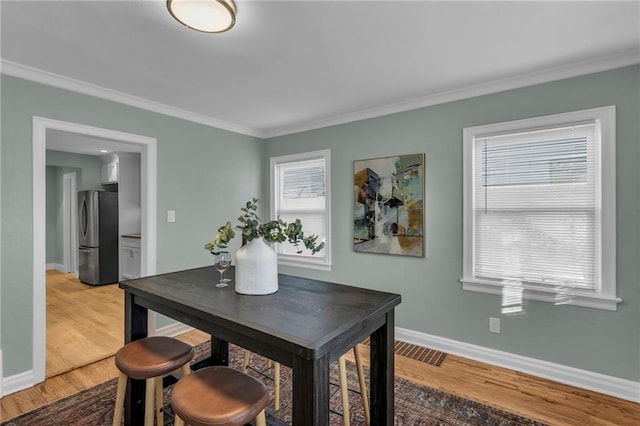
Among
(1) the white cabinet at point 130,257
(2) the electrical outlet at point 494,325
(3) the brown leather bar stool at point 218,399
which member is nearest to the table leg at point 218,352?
(3) the brown leather bar stool at point 218,399

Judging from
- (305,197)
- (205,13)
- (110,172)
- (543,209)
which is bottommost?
(543,209)

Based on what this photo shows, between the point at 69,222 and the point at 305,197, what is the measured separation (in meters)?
5.41

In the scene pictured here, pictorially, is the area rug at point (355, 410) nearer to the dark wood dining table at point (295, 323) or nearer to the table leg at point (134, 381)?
the table leg at point (134, 381)

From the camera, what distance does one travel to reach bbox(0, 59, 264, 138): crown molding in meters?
2.33

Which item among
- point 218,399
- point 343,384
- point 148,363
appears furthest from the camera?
point 343,384

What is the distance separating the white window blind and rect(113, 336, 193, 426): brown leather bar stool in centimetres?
244

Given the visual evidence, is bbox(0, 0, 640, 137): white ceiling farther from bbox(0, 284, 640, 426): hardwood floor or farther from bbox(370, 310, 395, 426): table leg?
bbox(0, 284, 640, 426): hardwood floor

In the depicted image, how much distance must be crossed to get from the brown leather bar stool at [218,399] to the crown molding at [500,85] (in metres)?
2.79

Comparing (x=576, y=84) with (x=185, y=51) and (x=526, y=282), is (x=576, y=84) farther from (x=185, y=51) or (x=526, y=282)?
(x=185, y=51)

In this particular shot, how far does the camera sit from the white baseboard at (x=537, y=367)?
223 cm

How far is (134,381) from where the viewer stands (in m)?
1.81

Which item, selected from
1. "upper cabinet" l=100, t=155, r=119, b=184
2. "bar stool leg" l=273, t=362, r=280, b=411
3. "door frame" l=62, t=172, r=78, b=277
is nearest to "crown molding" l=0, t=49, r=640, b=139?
"bar stool leg" l=273, t=362, r=280, b=411

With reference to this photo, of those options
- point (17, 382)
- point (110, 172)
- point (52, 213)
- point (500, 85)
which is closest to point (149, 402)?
point (17, 382)

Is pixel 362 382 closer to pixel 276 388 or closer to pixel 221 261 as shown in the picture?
pixel 276 388
